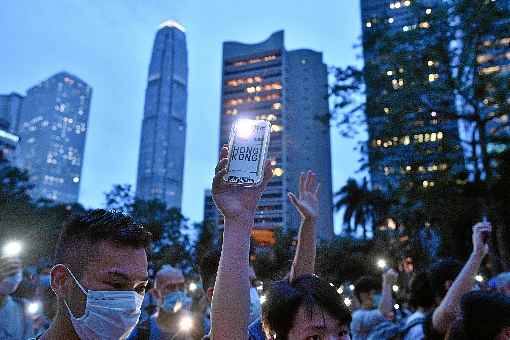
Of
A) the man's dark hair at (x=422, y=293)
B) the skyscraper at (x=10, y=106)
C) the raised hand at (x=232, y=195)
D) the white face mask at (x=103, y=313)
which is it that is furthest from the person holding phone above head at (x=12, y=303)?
the skyscraper at (x=10, y=106)

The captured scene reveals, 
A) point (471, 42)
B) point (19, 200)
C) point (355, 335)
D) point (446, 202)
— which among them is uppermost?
point (471, 42)

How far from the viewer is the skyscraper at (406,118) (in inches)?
667

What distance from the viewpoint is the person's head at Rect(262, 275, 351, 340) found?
7.97ft

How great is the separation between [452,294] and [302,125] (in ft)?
473

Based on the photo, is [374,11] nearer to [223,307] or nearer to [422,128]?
[422,128]

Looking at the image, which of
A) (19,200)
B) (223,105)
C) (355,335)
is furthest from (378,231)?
(223,105)

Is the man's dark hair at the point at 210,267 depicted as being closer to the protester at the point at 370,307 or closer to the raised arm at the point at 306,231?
the raised arm at the point at 306,231

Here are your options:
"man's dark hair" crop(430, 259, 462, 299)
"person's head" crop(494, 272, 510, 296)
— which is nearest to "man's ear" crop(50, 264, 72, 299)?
"man's dark hair" crop(430, 259, 462, 299)

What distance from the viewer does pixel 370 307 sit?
21.6ft

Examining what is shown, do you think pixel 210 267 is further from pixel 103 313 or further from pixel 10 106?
pixel 10 106

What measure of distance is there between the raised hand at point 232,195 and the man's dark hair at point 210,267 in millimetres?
1489

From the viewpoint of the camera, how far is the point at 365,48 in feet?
61.5

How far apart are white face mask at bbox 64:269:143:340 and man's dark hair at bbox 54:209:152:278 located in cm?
12

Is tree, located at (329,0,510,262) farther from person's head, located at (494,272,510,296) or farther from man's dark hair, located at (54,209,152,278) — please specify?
man's dark hair, located at (54,209,152,278)
